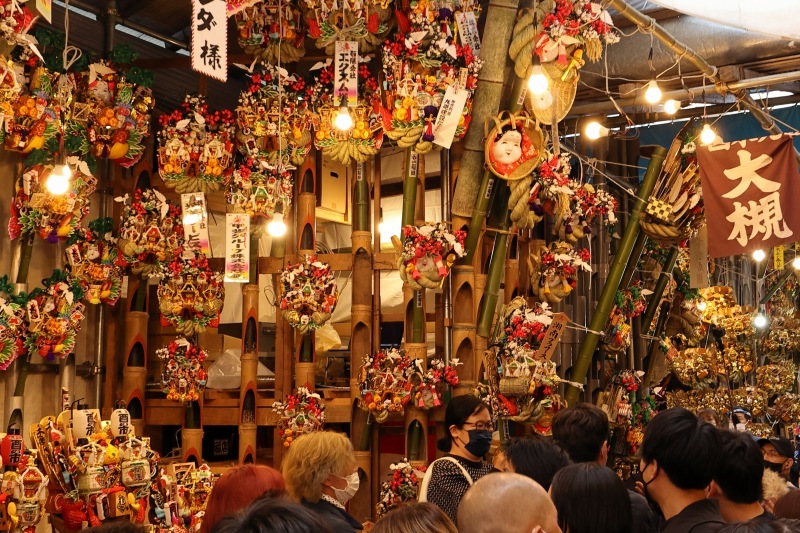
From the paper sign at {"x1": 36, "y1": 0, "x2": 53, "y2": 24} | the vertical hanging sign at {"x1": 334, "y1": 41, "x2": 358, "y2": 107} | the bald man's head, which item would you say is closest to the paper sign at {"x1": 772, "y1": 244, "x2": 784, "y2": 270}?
the vertical hanging sign at {"x1": 334, "y1": 41, "x2": 358, "y2": 107}

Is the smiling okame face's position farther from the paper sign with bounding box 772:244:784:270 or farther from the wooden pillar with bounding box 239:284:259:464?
the paper sign with bounding box 772:244:784:270

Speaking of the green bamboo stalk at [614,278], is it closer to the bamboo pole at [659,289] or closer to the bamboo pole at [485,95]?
the bamboo pole at [659,289]

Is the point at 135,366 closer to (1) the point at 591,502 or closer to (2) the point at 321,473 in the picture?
(2) the point at 321,473

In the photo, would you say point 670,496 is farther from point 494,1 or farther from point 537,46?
point 494,1

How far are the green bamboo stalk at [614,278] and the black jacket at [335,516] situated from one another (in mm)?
4997

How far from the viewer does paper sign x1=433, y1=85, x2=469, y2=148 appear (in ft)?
22.1

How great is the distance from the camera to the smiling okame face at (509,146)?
683 centimetres

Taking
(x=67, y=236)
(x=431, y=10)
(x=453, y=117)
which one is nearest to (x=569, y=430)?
(x=453, y=117)

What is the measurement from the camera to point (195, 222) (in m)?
7.12

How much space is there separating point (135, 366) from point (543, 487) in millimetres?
4683

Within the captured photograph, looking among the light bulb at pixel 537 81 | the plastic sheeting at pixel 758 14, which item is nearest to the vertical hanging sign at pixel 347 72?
the light bulb at pixel 537 81

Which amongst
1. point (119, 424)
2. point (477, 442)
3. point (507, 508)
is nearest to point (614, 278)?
point (477, 442)

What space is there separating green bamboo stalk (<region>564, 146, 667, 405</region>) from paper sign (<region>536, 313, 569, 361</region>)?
1.42m

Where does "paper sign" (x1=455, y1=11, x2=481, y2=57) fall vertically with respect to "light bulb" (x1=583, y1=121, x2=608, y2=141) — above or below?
above
